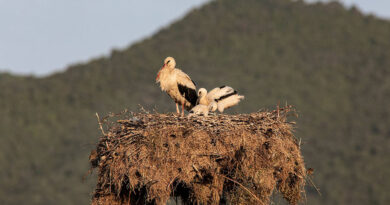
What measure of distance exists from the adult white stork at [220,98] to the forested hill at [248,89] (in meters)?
30.1

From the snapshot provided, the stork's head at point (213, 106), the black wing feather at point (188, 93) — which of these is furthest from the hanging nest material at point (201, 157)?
the black wing feather at point (188, 93)

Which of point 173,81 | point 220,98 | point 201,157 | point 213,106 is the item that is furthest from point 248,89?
point 201,157

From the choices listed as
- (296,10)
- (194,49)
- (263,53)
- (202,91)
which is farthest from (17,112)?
(202,91)

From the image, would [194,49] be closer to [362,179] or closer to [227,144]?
[362,179]

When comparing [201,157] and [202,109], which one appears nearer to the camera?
[201,157]

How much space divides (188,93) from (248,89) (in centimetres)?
4366

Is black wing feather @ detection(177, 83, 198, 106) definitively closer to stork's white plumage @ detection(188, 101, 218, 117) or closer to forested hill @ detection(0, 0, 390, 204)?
stork's white plumage @ detection(188, 101, 218, 117)

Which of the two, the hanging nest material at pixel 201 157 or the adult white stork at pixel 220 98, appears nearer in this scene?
the hanging nest material at pixel 201 157

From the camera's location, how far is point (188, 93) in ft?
52.4

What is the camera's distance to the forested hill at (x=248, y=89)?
49.4m

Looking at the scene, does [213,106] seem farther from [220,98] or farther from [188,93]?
[188,93]

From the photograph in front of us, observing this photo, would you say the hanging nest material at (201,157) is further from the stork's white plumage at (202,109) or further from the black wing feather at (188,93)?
the black wing feather at (188,93)

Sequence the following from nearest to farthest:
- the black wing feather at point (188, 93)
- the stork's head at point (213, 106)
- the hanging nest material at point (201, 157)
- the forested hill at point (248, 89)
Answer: the hanging nest material at point (201, 157) < the stork's head at point (213, 106) < the black wing feather at point (188, 93) < the forested hill at point (248, 89)

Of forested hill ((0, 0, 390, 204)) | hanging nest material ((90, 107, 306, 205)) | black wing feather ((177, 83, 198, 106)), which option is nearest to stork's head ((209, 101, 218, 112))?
black wing feather ((177, 83, 198, 106))
